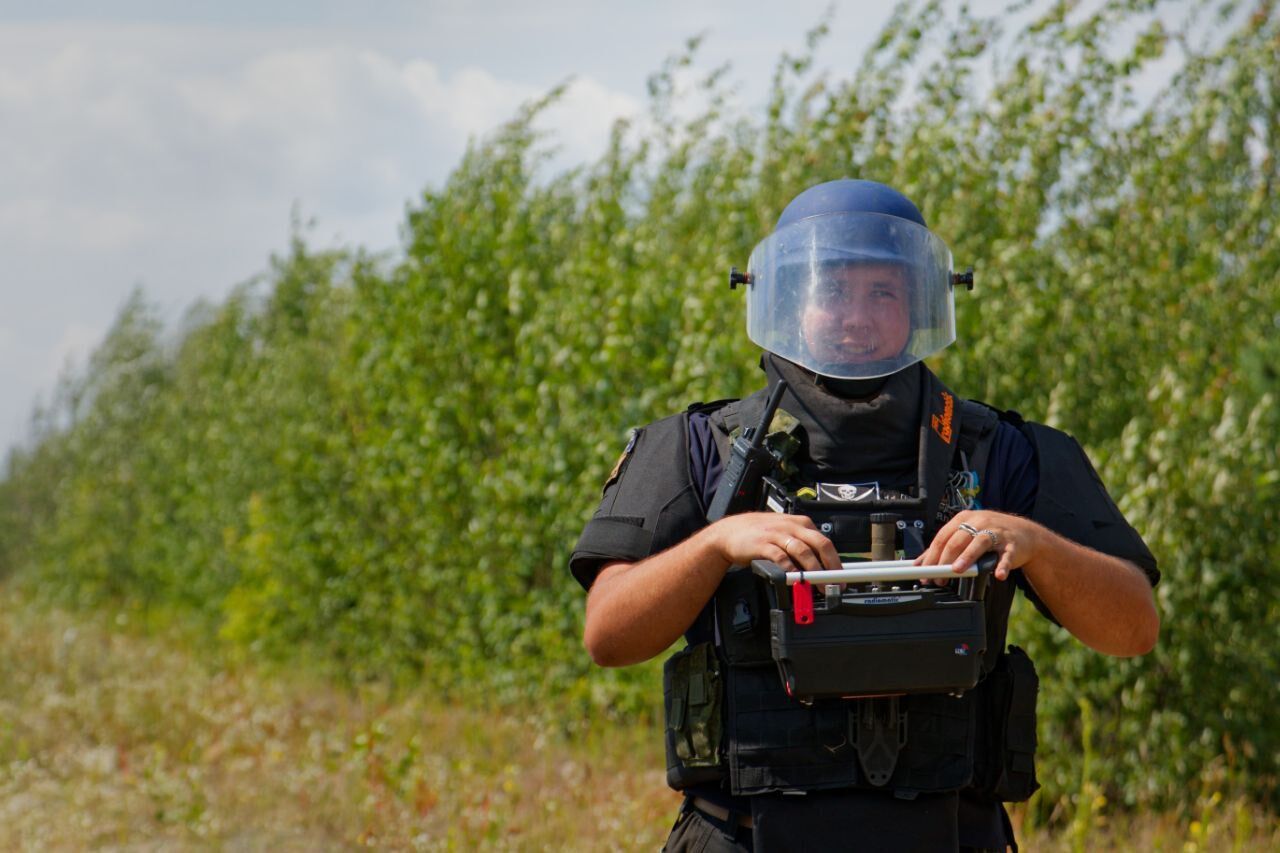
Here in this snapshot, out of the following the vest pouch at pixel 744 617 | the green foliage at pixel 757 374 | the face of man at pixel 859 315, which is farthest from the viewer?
the green foliage at pixel 757 374

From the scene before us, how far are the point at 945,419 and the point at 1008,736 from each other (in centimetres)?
59

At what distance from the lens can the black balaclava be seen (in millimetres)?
2455

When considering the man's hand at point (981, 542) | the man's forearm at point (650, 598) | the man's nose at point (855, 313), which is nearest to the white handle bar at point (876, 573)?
the man's hand at point (981, 542)

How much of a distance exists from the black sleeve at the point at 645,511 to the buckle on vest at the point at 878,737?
45cm

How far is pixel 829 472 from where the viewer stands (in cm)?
247

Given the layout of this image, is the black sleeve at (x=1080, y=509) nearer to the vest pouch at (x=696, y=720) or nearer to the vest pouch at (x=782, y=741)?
the vest pouch at (x=782, y=741)

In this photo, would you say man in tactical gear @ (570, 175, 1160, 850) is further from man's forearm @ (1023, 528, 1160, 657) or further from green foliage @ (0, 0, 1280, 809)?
green foliage @ (0, 0, 1280, 809)

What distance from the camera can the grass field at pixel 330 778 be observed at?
5633 millimetres

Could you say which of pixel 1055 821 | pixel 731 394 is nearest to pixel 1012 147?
pixel 731 394

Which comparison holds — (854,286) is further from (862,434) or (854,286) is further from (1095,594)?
(1095,594)

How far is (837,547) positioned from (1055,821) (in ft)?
13.3

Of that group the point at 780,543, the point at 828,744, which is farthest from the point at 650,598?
the point at 828,744

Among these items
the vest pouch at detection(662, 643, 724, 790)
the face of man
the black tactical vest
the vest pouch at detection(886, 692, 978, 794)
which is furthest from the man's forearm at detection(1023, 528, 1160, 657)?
the vest pouch at detection(662, 643, 724, 790)

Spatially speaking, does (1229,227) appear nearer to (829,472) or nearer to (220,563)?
(829,472)
